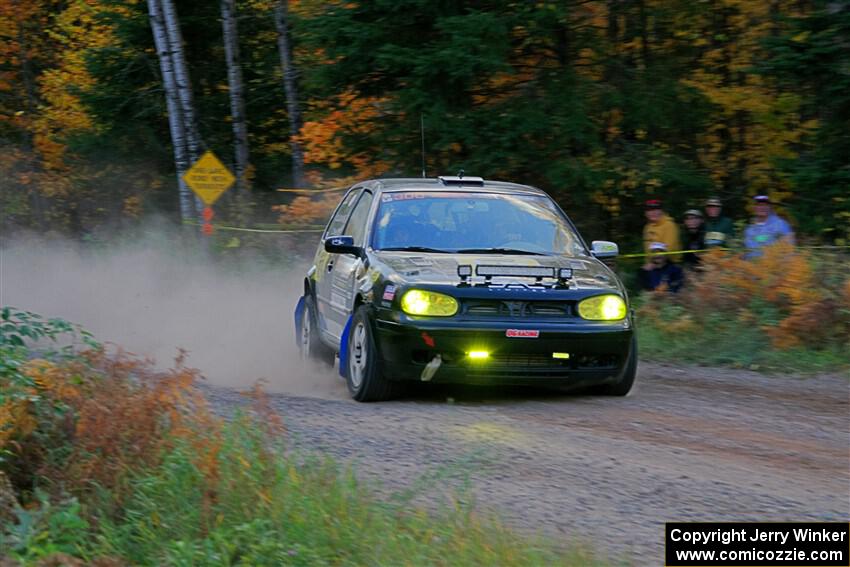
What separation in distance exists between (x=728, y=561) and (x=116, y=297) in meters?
16.2

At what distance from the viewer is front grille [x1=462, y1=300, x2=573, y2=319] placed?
342 inches

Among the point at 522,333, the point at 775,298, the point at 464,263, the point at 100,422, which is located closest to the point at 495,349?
the point at 522,333

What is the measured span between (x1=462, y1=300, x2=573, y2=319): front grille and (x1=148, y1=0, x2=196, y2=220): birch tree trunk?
1675 cm

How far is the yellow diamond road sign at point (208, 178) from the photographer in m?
22.2

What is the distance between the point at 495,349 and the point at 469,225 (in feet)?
5.04

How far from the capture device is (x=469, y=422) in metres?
8.15

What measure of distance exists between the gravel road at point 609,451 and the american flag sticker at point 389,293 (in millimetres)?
811

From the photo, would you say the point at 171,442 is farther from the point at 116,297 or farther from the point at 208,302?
the point at 116,297

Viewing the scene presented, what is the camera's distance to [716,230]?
1582 centimetres

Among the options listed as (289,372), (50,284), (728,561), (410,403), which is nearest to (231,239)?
(50,284)

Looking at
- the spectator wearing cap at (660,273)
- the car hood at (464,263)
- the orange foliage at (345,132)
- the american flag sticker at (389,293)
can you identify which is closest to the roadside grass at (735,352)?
the spectator wearing cap at (660,273)

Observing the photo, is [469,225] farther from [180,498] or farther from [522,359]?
[180,498]

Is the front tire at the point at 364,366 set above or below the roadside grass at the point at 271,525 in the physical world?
below

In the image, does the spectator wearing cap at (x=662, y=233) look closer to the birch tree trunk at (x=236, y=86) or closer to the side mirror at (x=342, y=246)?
the side mirror at (x=342, y=246)
